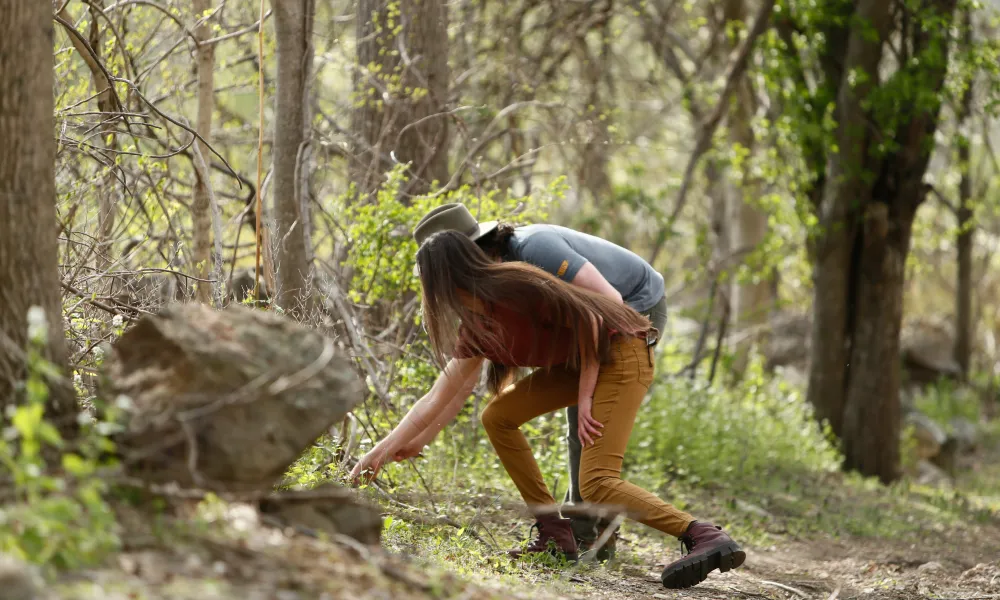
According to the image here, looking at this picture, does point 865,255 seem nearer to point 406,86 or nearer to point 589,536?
point 406,86

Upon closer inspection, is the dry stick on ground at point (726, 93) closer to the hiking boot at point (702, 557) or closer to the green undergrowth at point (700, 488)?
the green undergrowth at point (700, 488)

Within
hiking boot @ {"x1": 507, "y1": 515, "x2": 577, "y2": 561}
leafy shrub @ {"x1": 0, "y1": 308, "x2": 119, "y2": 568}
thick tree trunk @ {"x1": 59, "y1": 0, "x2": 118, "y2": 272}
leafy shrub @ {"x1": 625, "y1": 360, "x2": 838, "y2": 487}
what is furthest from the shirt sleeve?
leafy shrub @ {"x1": 625, "y1": 360, "x2": 838, "y2": 487}

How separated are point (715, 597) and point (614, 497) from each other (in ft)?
2.74

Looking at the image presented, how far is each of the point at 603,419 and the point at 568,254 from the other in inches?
28.4

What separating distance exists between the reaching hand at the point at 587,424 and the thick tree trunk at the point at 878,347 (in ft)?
20.8

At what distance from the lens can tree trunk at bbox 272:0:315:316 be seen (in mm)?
5734

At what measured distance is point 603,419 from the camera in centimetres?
432

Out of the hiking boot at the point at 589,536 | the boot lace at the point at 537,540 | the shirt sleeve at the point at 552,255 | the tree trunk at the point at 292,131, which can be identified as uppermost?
the tree trunk at the point at 292,131

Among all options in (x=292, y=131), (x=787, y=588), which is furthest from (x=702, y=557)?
(x=292, y=131)

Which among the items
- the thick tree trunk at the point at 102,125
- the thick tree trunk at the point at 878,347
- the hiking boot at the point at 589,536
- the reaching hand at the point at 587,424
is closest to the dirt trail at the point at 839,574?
the hiking boot at the point at 589,536

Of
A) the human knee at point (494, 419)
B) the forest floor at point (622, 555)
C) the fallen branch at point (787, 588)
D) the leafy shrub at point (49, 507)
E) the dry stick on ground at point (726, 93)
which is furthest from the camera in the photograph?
the dry stick on ground at point (726, 93)

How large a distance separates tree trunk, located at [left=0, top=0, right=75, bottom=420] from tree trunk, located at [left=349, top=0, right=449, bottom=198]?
3.87 m

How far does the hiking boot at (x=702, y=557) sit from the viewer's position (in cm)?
411

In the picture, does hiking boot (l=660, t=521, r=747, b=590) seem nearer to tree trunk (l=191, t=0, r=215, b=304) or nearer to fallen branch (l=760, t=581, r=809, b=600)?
fallen branch (l=760, t=581, r=809, b=600)
